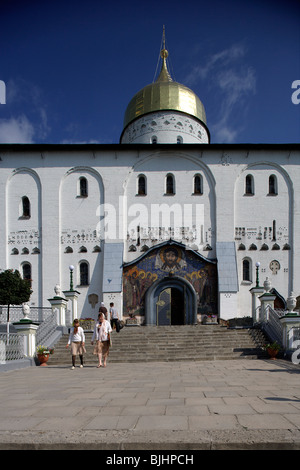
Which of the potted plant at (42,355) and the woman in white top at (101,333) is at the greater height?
the woman in white top at (101,333)

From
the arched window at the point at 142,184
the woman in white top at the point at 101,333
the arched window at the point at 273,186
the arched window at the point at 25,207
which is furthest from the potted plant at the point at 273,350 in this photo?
the arched window at the point at 25,207

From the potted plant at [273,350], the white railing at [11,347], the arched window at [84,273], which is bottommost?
the potted plant at [273,350]

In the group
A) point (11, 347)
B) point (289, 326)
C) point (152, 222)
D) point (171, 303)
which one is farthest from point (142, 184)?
point (11, 347)

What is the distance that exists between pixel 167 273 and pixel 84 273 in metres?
5.85

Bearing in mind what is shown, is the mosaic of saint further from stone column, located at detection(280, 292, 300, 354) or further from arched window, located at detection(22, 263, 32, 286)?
stone column, located at detection(280, 292, 300, 354)

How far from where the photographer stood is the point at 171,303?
A: 2256cm

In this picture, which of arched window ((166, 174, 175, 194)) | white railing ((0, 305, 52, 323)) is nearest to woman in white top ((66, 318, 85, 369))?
white railing ((0, 305, 52, 323))

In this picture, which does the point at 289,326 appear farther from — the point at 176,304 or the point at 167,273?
the point at 176,304

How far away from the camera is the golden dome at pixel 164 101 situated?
95.3ft

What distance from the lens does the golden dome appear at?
95.3 ft

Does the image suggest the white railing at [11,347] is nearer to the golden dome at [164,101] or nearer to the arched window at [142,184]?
the arched window at [142,184]

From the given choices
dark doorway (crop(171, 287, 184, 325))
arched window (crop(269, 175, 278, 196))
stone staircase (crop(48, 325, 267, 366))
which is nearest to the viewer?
stone staircase (crop(48, 325, 267, 366))

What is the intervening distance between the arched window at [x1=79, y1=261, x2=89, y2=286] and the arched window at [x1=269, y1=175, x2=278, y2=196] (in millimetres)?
14149

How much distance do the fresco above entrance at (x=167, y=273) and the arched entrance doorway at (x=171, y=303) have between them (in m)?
0.32
